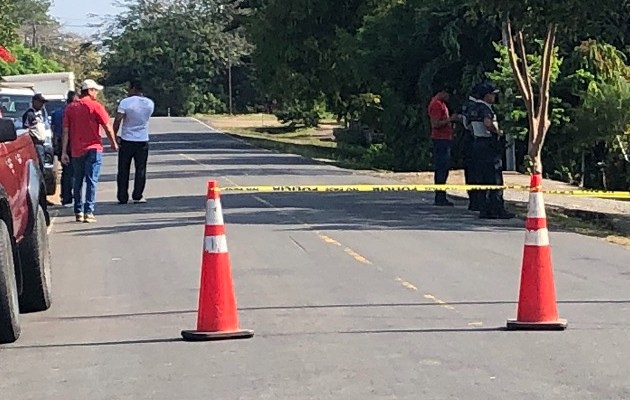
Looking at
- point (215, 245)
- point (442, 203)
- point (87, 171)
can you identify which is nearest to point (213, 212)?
point (215, 245)

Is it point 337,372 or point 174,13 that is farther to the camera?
point 174,13

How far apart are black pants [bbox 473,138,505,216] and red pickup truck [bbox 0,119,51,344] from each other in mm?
8144

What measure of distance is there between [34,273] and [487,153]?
9.16 metres

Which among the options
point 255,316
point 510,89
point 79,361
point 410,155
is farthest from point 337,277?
point 410,155

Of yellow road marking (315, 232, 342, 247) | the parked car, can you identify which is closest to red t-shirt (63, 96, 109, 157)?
yellow road marking (315, 232, 342, 247)

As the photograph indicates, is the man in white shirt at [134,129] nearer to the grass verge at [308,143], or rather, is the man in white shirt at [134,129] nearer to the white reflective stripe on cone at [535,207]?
the white reflective stripe on cone at [535,207]

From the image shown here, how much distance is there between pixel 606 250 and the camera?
46.8 feet

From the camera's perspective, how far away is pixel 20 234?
30.5 ft

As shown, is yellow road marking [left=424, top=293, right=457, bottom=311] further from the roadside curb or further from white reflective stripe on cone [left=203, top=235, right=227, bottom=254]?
the roadside curb

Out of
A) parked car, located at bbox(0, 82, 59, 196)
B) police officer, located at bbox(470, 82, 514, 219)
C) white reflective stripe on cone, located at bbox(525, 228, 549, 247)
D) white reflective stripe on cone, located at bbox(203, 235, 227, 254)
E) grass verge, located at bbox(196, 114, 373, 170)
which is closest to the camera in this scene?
white reflective stripe on cone, located at bbox(203, 235, 227, 254)

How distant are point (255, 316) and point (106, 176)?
20212 millimetres

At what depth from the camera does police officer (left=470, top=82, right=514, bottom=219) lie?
17500 millimetres

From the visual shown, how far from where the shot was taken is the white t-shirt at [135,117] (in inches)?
727

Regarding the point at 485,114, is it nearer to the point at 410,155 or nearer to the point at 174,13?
the point at 410,155
